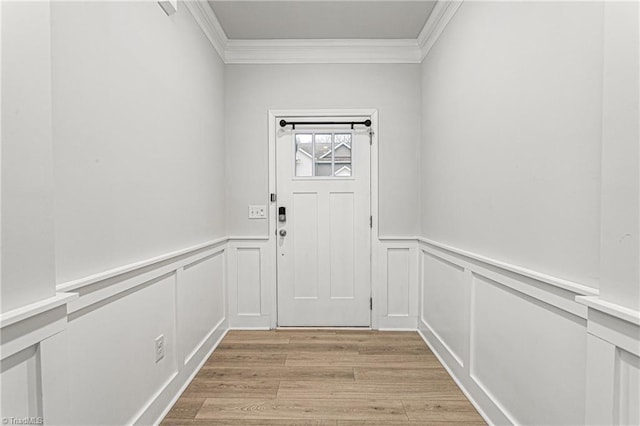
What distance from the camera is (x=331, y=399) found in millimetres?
2121

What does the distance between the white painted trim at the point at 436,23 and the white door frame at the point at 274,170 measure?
671 millimetres

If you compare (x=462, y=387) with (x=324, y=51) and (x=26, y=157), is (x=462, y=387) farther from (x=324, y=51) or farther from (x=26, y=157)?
(x=324, y=51)

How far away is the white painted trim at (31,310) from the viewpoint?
812 millimetres

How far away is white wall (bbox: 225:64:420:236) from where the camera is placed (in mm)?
3277

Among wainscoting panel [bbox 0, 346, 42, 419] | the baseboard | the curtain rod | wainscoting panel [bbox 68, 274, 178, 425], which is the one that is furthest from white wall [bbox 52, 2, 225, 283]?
the baseboard

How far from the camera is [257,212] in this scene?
3328 millimetres

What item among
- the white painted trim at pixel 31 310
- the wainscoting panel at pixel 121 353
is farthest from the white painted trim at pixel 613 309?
the wainscoting panel at pixel 121 353

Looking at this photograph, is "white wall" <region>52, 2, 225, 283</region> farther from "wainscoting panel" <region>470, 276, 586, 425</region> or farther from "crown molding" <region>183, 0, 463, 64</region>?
"wainscoting panel" <region>470, 276, 586, 425</region>

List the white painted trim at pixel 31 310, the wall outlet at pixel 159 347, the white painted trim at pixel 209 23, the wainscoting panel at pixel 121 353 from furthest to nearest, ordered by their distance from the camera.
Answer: the white painted trim at pixel 209 23 → the wall outlet at pixel 159 347 → the wainscoting panel at pixel 121 353 → the white painted trim at pixel 31 310

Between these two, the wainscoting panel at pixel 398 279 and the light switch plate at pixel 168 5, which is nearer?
the light switch plate at pixel 168 5

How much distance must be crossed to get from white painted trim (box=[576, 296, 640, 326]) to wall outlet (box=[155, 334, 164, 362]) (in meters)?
1.89

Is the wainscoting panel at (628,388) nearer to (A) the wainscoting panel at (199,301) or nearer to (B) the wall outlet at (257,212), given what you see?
(A) the wainscoting panel at (199,301)

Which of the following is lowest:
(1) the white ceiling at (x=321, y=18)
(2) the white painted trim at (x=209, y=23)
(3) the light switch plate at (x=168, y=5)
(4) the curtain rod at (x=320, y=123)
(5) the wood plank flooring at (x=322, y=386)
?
(5) the wood plank flooring at (x=322, y=386)

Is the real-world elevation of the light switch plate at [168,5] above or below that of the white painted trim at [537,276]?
above
